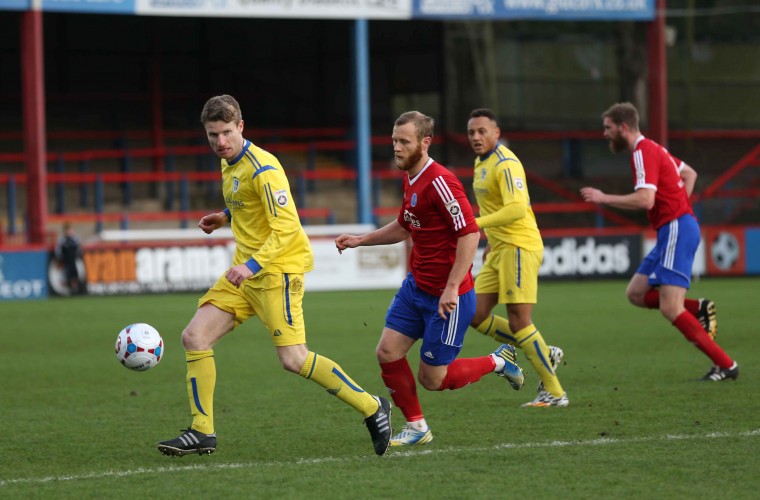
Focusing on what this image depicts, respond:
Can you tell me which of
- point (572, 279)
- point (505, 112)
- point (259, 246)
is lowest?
point (572, 279)

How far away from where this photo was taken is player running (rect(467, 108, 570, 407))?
27.0ft

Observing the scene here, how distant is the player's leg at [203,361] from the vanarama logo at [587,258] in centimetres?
1632

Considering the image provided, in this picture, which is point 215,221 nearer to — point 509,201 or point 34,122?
point 509,201

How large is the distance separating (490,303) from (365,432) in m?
1.73

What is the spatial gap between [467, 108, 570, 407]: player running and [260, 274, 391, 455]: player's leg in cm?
176

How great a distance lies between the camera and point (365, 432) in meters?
7.42

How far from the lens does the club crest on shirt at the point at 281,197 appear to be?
652 cm

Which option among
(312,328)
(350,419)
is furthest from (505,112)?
(350,419)

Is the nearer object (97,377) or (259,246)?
(259,246)

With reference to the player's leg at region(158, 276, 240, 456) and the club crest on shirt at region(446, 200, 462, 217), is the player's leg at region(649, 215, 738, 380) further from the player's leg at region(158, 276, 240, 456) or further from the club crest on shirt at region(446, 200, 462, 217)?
the player's leg at region(158, 276, 240, 456)

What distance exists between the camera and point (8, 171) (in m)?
29.5

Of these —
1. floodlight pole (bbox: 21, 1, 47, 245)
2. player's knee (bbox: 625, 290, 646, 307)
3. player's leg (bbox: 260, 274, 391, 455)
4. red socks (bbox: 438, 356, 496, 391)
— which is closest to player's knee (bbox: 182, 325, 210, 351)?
player's leg (bbox: 260, 274, 391, 455)

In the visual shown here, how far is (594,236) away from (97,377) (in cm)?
1412

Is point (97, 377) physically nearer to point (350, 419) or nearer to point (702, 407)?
point (350, 419)
